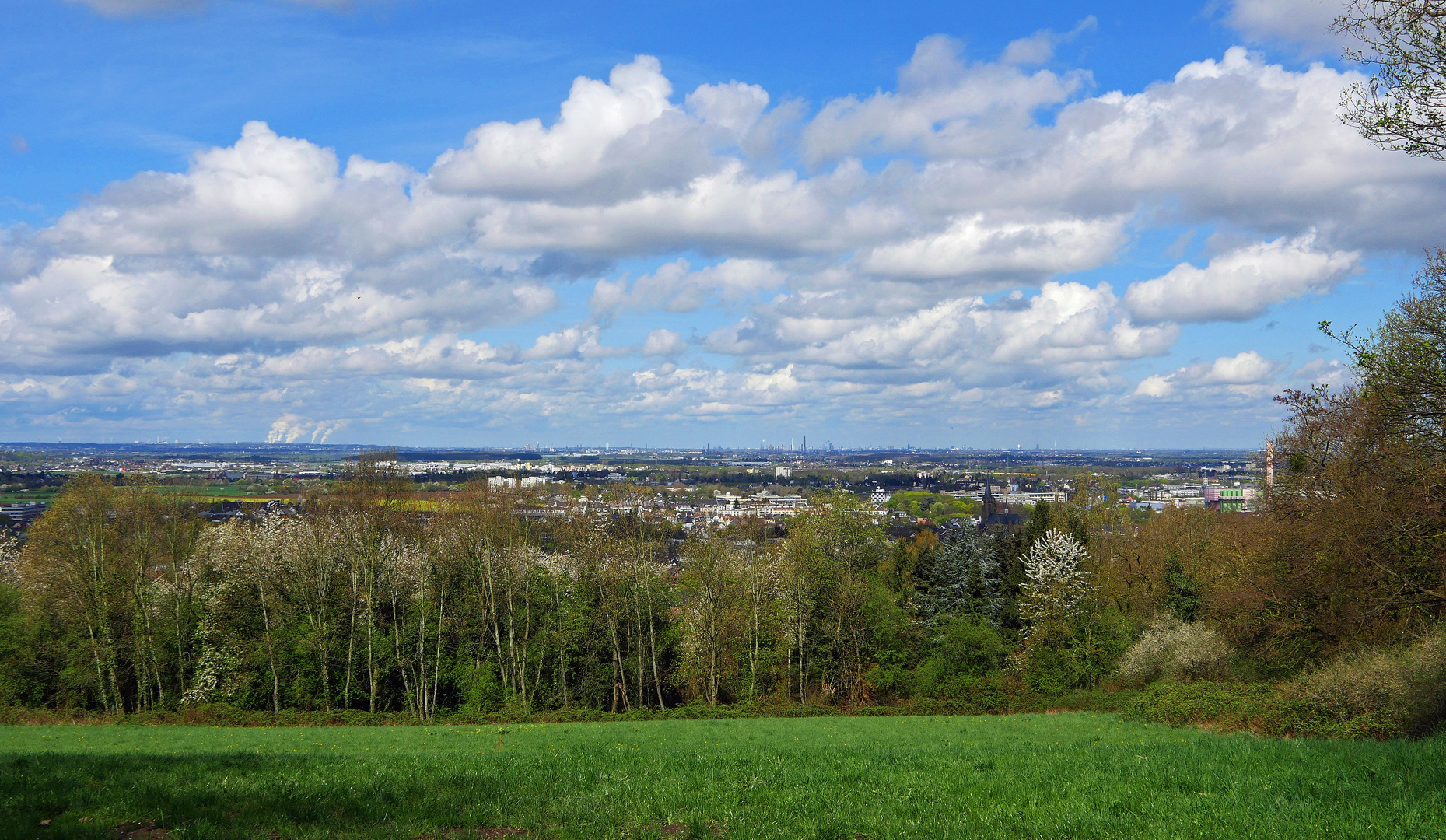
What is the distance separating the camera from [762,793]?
33.3 ft

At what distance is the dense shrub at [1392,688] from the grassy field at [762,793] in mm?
4640

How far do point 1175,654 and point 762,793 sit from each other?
1445 inches

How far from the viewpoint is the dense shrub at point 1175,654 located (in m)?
36.6

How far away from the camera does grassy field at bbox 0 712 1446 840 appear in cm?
845

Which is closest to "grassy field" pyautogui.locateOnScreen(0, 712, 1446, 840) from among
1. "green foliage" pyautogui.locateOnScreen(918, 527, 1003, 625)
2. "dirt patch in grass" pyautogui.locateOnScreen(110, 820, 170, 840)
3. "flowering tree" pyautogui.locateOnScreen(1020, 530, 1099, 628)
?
"dirt patch in grass" pyautogui.locateOnScreen(110, 820, 170, 840)

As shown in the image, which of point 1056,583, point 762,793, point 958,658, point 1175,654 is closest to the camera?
point 762,793

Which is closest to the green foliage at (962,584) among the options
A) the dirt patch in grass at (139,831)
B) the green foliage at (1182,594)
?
the green foliage at (1182,594)

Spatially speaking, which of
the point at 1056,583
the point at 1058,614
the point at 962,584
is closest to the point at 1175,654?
the point at 1058,614

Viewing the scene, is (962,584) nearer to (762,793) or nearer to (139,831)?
(762,793)

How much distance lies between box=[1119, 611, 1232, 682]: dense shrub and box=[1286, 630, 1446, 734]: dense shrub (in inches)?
716

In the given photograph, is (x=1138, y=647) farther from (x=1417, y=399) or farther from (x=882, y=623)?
(x=1417, y=399)

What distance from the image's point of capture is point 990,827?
856 cm

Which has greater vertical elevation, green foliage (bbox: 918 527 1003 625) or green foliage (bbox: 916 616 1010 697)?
green foliage (bbox: 918 527 1003 625)

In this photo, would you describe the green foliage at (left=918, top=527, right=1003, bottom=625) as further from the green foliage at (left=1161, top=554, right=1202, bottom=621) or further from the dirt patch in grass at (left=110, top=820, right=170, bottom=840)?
the dirt patch in grass at (left=110, top=820, right=170, bottom=840)
